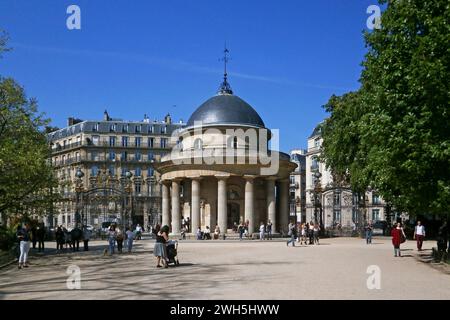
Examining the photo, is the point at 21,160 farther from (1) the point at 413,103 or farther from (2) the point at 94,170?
(2) the point at 94,170

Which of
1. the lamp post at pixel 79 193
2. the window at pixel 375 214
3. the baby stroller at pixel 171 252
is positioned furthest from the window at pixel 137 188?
the baby stroller at pixel 171 252

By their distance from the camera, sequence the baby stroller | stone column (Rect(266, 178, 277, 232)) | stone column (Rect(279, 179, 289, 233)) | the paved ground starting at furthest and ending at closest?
stone column (Rect(279, 179, 289, 233)) → stone column (Rect(266, 178, 277, 232)) → the baby stroller → the paved ground

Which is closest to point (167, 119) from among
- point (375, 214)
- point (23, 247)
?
point (375, 214)

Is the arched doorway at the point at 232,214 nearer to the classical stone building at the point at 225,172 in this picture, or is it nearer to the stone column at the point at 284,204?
the classical stone building at the point at 225,172

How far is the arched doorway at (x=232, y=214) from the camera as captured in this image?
5584 cm

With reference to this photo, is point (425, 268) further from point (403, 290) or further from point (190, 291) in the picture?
point (190, 291)

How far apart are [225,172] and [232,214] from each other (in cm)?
606

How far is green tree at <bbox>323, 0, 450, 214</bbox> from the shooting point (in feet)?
69.5

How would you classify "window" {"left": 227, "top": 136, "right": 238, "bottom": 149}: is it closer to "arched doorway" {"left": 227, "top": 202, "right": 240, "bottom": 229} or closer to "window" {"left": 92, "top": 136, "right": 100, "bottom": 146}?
"arched doorway" {"left": 227, "top": 202, "right": 240, "bottom": 229}

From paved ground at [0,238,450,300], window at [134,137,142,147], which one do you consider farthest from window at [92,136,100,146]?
paved ground at [0,238,450,300]

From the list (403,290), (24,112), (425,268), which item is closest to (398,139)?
(425,268)

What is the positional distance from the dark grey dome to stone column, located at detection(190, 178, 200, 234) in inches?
277

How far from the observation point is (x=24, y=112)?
32844 millimetres

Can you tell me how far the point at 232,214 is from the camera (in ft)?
185
